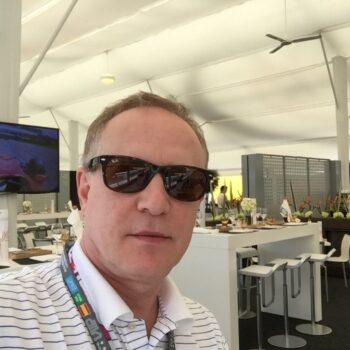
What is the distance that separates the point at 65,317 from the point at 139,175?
279 mm

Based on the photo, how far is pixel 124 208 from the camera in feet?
2.50

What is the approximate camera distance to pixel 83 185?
2.81ft

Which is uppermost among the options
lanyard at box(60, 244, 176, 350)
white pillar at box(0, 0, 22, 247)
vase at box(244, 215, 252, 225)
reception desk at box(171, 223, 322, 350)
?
white pillar at box(0, 0, 22, 247)

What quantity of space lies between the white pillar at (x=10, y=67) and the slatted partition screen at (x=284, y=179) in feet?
15.6

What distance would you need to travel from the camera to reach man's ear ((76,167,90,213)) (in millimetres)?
841

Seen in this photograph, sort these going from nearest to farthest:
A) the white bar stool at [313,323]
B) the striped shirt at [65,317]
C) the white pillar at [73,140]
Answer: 1. the striped shirt at [65,317]
2. the white bar stool at [313,323]
3. the white pillar at [73,140]

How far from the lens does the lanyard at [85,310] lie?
695 millimetres

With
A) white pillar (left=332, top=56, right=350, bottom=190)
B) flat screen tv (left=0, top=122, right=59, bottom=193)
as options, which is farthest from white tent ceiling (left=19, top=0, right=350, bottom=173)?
flat screen tv (left=0, top=122, right=59, bottom=193)

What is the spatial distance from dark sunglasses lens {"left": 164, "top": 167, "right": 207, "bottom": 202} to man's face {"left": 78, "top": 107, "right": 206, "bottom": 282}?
1cm

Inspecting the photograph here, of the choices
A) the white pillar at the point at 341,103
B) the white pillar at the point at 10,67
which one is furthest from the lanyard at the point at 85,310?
the white pillar at the point at 341,103

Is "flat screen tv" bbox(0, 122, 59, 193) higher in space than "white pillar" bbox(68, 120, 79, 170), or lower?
lower

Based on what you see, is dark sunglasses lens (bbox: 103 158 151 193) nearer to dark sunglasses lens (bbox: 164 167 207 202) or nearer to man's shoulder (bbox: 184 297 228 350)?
dark sunglasses lens (bbox: 164 167 207 202)

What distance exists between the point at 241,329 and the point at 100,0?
5705 millimetres

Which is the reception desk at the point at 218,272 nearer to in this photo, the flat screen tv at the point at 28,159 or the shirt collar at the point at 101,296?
the flat screen tv at the point at 28,159
